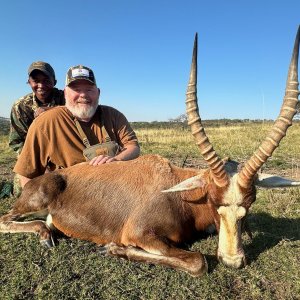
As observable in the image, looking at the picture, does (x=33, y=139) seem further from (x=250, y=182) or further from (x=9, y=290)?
(x=250, y=182)

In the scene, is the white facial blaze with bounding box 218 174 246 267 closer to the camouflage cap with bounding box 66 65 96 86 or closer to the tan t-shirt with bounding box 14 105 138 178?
the tan t-shirt with bounding box 14 105 138 178

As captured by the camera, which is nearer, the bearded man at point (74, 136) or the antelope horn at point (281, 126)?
the antelope horn at point (281, 126)

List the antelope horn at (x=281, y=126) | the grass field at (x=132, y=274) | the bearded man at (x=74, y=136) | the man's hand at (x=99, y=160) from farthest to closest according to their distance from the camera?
the bearded man at (x=74, y=136)
the man's hand at (x=99, y=160)
the antelope horn at (x=281, y=126)
the grass field at (x=132, y=274)

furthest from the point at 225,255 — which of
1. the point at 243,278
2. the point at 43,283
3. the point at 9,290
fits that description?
the point at 9,290

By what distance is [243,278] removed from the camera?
4230mm

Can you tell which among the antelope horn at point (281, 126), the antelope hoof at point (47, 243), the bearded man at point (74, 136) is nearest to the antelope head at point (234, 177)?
the antelope horn at point (281, 126)

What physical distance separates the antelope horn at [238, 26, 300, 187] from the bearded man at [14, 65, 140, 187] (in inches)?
93.2

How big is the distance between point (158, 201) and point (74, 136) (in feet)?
7.14

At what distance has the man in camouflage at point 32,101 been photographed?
8180mm

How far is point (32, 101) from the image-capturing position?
8.41 m

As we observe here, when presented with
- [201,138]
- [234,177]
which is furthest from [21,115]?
[234,177]

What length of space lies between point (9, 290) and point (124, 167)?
2379 mm

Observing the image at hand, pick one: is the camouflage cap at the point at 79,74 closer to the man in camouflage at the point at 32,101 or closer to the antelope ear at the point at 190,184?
the man in camouflage at the point at 32,101

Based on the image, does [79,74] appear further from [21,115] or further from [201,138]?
[201,138]
